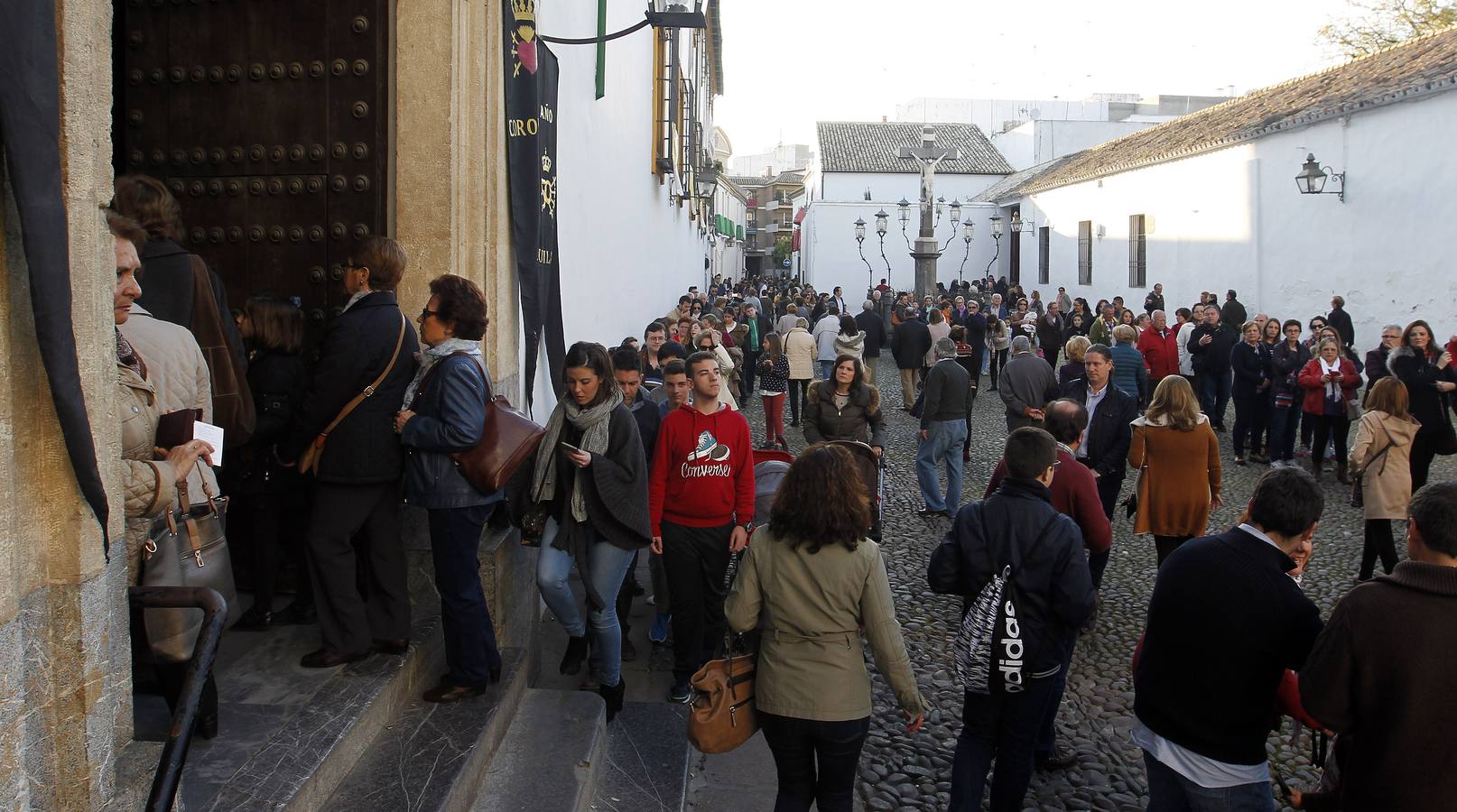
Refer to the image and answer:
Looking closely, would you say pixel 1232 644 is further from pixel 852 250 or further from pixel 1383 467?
pixel 852 250

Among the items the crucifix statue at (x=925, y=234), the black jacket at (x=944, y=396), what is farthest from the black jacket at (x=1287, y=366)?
the crucifix statue at (x=925, y=234)

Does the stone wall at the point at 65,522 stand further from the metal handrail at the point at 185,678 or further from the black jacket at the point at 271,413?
the black jacket at the point at 271,413

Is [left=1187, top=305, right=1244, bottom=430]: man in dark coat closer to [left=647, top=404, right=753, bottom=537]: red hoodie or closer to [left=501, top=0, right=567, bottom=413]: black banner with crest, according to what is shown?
[left=501, top=0, right=567, bottom=413]: black banner with crest

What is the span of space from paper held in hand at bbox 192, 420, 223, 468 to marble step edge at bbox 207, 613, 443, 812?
85cm

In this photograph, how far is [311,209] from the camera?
4.60m

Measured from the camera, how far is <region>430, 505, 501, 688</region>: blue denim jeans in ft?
12.8

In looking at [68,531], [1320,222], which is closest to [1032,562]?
[68,531]

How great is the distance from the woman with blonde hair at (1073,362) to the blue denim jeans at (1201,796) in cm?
577

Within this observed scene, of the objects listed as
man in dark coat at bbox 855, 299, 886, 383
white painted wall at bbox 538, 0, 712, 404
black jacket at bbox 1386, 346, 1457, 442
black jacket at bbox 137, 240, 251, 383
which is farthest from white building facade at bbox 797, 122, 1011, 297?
black jacket at bbox 137, 240, 251, 383

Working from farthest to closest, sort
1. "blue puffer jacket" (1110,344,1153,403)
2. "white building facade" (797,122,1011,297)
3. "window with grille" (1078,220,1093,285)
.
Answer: "white building facade" (797,122,1011,297), "window with grille" (1078,220,1093,285), "blue puffer jacket" (1110,344,1153,403)

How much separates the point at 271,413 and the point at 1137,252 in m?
24.5

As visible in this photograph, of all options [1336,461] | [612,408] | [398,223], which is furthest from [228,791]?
[1336,461]

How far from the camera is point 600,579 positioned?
451 centimetres

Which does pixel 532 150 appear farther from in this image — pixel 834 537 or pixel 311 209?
pixel 834 537
